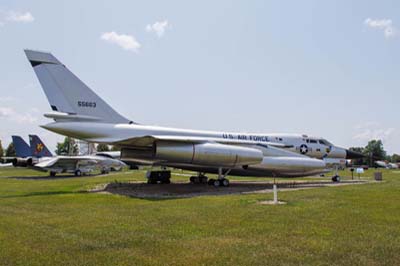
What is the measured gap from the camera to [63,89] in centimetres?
1742

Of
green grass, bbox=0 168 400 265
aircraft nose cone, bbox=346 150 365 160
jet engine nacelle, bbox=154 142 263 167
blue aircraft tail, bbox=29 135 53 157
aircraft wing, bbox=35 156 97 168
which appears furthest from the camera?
blue aircraft tail, bbox=29 135 53 157

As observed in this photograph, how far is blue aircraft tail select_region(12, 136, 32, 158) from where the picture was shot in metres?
41.4

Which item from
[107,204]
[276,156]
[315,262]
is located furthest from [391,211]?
[276,156]

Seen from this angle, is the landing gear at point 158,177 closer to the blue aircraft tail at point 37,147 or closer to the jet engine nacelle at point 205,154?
the jet engine nacelle at point 205,154

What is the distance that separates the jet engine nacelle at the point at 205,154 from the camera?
1828 centimetres

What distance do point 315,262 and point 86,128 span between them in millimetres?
14174

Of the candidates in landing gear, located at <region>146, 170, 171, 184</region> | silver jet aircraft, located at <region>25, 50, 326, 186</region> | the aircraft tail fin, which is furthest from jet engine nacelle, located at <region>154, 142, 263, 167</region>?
landing gear, located at <region>146, 170, 171, 184</region>

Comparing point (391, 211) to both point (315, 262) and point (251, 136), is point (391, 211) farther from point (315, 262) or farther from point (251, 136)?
point (251, 136)

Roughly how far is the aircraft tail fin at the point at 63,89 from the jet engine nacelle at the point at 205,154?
331 centimetres

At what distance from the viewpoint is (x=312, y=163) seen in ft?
73.3

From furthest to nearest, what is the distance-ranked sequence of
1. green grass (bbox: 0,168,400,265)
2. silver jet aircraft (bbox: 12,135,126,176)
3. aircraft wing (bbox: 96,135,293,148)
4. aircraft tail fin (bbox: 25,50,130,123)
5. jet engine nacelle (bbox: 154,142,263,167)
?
1. silver jet aircraft (bbox: 12,135,126,176)
2. jet engine nacelle (bbox: 154,142,263,167)
3. aircraft wing (bbox: 96,135,293,148)
4. aircraft tail fin (bbox: 25,50,130,123)
5. green grass (bbox: 0,168,400,265)

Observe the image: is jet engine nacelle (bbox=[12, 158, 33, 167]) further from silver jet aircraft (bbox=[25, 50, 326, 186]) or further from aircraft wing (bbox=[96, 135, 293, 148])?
aircraft wing (bbox=[96, 135, 293, 148])

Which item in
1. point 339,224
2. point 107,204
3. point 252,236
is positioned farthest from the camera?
point 107,204

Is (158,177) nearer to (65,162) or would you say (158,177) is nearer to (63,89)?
(63,89)
